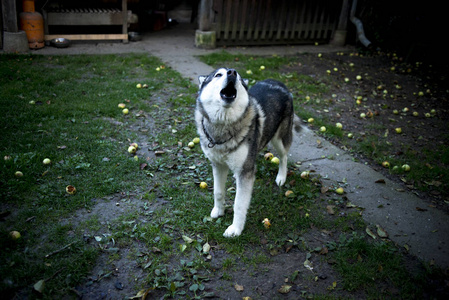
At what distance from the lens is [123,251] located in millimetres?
3146

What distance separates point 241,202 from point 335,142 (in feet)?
9.34

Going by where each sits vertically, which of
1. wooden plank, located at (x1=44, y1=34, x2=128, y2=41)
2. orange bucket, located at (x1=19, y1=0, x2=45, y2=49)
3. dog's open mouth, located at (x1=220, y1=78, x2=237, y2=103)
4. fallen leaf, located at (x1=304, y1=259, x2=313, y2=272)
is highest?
dog's open mouth, located at (x1=220, y1=78, x2=237, y2=103)

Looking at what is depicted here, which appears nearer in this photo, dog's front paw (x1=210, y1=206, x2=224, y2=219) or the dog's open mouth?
the dog's open mouth

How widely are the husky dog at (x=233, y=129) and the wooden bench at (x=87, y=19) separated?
7275 mm

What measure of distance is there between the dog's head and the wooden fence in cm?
741

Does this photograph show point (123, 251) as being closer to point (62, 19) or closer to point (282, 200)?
point (282, 200)

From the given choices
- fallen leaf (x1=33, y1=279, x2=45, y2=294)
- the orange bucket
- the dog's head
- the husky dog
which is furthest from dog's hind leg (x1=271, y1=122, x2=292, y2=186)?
the orange bucket

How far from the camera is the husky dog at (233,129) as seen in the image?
2989 mm

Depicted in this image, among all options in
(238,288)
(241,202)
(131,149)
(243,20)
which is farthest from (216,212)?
(243,20)

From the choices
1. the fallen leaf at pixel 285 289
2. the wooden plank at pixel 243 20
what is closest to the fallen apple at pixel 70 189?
the fallen leaf at pixel 285 289

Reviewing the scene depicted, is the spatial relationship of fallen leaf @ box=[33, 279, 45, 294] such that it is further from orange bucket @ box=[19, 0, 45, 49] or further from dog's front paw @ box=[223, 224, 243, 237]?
orange bucket @ box=[19, 0, 45, 49]

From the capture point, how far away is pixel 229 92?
9.83 ft

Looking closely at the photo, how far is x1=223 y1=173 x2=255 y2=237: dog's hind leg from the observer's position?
126 inches

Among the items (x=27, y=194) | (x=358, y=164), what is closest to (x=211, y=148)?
(x=27, y=194)
